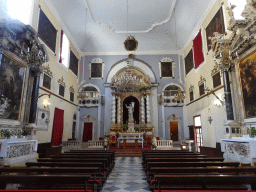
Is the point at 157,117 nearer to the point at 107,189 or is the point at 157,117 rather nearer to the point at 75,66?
the point at 75,66

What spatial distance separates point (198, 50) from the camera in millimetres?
13570

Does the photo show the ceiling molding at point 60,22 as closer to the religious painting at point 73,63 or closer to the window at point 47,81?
the religious painting at point 73,63

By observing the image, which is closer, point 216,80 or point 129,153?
point 216,80

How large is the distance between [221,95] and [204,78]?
8.86ft

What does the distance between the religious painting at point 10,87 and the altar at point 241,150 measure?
→ 29.5 feet

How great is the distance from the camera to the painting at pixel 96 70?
1822 centimetres

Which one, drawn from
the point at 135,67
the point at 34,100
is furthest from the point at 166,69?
the point at 34,100

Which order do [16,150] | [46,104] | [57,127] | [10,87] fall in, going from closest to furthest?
→ [16,150] < [10,87] < [46,104] < [57,127]

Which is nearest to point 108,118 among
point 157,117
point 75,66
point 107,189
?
point 157,117

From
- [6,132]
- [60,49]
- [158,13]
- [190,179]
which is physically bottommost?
[190,179]

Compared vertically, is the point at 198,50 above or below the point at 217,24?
below

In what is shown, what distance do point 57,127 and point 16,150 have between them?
6.26 meters

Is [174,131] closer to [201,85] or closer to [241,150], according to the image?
[201,85]

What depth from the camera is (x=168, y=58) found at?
1830 centimetres
